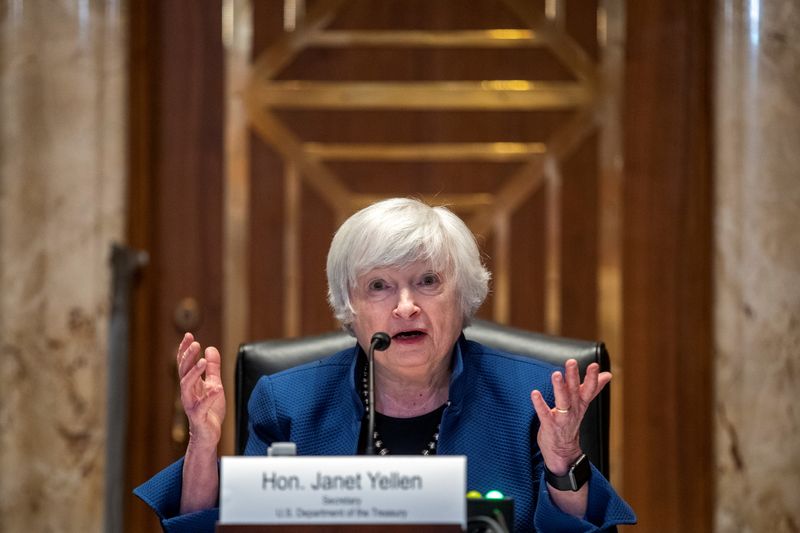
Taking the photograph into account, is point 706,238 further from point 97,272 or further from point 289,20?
point 97,272

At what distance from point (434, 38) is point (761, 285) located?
128 cm

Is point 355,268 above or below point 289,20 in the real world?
below

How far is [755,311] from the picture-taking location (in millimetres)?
3414

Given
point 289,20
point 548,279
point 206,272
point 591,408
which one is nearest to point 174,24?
point 289,20

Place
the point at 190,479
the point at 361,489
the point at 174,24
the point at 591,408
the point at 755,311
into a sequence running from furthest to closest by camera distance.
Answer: the point at 174,24 → the point at 755,311 → the point at 591,408 → the point at 190,479 → the point at 361,489

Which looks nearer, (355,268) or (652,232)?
(355,268)

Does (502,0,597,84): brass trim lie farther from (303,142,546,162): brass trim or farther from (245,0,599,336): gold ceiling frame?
(303,142,546,162): brass trim

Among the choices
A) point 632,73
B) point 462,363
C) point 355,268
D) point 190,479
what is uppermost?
point 632,73

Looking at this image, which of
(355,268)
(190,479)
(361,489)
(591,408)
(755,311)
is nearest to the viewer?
(361,489)

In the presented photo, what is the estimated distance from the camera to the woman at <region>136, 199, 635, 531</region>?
81.4 inches

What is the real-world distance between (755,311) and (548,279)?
0.65 m

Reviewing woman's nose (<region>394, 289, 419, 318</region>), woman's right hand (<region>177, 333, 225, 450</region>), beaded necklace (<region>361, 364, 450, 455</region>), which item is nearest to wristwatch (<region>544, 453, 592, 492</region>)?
beaded necklace (<region>361, 364, 450, 455</region>)

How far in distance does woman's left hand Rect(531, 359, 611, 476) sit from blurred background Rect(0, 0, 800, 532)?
5.41 ft

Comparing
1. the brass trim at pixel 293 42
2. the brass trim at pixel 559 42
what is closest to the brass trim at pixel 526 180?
the brass trim at pixel 559 42
